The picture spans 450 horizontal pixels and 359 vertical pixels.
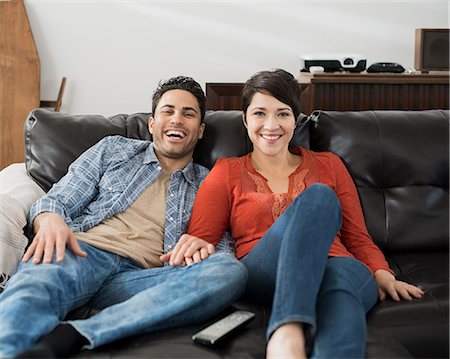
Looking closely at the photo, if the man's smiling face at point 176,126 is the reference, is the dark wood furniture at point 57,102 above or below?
above

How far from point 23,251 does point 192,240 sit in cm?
46

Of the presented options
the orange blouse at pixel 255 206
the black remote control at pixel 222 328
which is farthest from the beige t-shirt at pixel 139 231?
the black remote control at pixel 222 328

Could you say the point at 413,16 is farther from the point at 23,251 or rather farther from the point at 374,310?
the point at 23,251

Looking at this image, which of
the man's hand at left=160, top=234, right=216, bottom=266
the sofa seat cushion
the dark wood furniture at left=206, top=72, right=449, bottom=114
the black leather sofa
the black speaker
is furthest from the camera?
the black speaker

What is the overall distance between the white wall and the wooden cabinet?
0.11 m

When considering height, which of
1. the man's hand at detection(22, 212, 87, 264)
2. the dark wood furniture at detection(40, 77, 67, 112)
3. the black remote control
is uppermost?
the dark wood furniture at detection(40, 77, 67, 112)

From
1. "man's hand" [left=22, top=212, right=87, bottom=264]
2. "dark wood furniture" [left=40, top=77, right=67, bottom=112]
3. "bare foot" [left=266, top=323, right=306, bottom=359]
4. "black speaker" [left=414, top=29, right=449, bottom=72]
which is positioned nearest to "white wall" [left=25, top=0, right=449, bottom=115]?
"dark wood furniture" [left=40, top=77, right=67, bottom=112]

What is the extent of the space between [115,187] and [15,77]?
1864 mm

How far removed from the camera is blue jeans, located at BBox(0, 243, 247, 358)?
1.36 meters

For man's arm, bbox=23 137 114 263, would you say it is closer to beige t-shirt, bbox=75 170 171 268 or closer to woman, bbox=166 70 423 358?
beige t-shirt, bbox=75 170 171 268

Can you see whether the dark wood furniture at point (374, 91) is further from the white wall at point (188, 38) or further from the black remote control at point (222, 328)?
the black remote control at point (222, 328)

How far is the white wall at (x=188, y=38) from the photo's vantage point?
3623mm

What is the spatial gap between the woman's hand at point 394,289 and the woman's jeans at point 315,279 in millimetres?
86

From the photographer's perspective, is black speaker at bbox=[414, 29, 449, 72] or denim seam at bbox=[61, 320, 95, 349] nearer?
denim seam at bbox=[61, 320, 95, 349]
